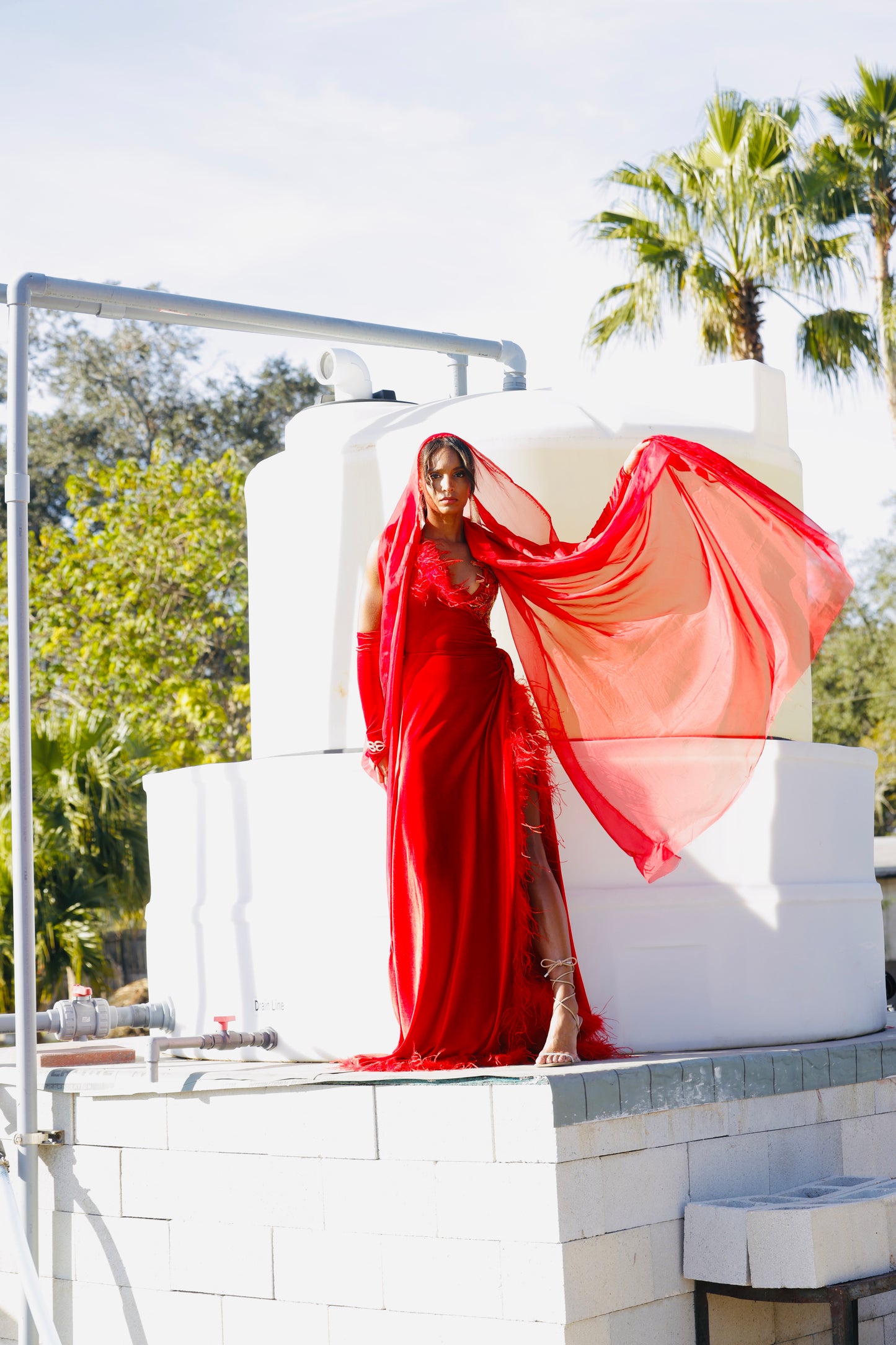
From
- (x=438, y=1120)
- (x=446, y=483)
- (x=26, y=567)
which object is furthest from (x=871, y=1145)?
(x=26, y=567)

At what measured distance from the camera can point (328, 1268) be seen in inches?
147

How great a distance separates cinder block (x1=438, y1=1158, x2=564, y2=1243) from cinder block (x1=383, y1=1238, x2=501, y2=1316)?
0.13ft

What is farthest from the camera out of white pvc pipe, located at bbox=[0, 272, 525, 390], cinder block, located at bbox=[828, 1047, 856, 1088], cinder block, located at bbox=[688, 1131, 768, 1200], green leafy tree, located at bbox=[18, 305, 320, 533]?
green leafy tree, located at bbox=[18, 305, 320, 533]

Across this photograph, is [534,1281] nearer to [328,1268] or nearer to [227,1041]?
[328,1268]

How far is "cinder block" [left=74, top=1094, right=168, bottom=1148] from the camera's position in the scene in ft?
13.7

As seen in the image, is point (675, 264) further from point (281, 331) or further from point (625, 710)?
point (625, 710)

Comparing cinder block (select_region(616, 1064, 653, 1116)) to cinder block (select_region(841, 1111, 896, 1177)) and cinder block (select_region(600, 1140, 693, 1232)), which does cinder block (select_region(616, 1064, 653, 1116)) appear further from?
cinder block (select_region(841, 1111, 896, 1177))

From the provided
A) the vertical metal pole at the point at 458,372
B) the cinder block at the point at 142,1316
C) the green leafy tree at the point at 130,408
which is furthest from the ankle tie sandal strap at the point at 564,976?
the green leafy tree at the point at 130,408

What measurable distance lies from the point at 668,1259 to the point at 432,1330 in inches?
23.7

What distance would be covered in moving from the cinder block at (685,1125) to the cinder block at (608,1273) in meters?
0.23

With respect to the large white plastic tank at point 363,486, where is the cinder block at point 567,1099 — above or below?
below

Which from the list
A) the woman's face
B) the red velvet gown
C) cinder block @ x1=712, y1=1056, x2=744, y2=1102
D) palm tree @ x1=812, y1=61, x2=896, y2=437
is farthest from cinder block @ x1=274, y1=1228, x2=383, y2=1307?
palm tree @ x1=812, y1=61, x2=896, y2=437

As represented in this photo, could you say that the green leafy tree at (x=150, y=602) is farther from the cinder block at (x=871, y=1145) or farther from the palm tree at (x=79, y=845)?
the cinder block at (x=871, y=1145)

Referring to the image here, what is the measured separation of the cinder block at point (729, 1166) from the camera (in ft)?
12.4
